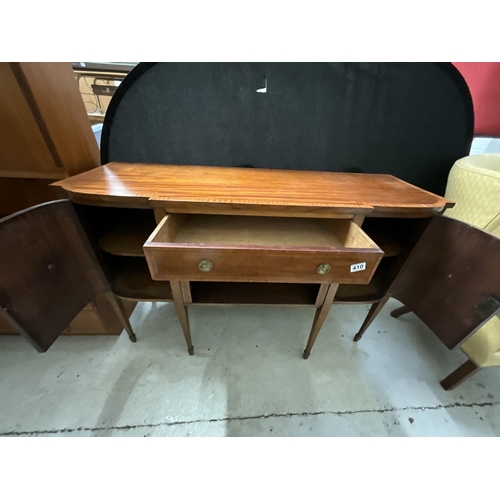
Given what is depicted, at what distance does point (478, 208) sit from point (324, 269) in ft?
2.51

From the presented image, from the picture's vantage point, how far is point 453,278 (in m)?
0.61

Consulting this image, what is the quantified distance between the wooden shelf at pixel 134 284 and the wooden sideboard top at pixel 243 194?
293 mm

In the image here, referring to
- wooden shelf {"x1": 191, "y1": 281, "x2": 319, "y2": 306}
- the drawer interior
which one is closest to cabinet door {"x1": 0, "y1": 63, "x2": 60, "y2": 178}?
the drawer interior

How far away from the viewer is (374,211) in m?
0.61

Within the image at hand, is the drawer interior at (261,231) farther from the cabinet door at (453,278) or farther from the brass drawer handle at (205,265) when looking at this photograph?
the cabinet door at (453,278)

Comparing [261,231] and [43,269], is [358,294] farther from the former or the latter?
[43,269]

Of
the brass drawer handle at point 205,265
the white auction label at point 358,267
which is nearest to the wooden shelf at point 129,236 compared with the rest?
the brass drawer handle at point 205,265

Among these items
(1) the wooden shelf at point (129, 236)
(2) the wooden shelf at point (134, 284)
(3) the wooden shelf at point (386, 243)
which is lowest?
(2) the wooden shelf at point (134, 284)

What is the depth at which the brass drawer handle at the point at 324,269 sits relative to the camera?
0.52 metres

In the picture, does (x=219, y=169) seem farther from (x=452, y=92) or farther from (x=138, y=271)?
(x=452, y=92)

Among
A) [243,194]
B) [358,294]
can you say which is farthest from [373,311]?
[243,194]

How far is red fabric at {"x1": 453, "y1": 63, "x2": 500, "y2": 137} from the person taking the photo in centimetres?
95

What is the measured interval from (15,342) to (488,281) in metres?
1.66
